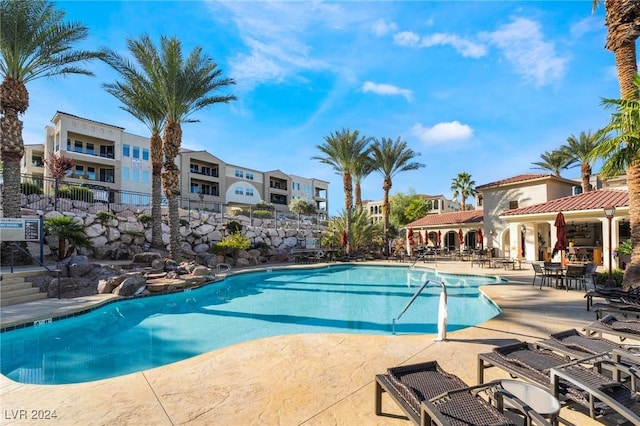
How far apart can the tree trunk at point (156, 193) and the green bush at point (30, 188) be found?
6620mm

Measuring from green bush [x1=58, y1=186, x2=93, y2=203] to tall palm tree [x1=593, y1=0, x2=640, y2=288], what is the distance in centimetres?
2496

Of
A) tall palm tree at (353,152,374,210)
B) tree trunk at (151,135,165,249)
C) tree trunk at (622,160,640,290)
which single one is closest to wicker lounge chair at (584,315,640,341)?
tree trunk at (622,160,640,290)

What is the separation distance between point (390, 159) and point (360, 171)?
278 centimetres

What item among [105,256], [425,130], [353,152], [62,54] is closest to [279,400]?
[62,54]

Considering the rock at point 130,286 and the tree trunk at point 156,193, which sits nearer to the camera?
the rock at point 130,286

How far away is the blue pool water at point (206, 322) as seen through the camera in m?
6.05

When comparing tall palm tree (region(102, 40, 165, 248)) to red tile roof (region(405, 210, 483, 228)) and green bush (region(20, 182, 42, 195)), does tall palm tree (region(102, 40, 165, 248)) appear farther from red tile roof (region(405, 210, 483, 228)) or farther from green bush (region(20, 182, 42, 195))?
red tile roof (region(405, 210, 483, 228))

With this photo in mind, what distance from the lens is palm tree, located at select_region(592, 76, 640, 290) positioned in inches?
299

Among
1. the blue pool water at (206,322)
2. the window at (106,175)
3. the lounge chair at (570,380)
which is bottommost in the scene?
the blue pool water at (206,322)

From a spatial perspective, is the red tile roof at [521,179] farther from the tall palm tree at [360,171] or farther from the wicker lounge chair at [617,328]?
the wicker lounge chair at [617,328]

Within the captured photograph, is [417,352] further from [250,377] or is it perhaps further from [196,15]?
[196,15]

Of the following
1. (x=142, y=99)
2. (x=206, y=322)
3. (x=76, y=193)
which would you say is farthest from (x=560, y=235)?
(x=76, y=193)

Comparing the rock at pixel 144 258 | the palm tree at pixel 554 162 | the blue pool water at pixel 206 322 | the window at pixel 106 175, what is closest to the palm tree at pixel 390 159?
the palm tree at pixel 554 162

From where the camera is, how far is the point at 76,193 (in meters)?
18.8
